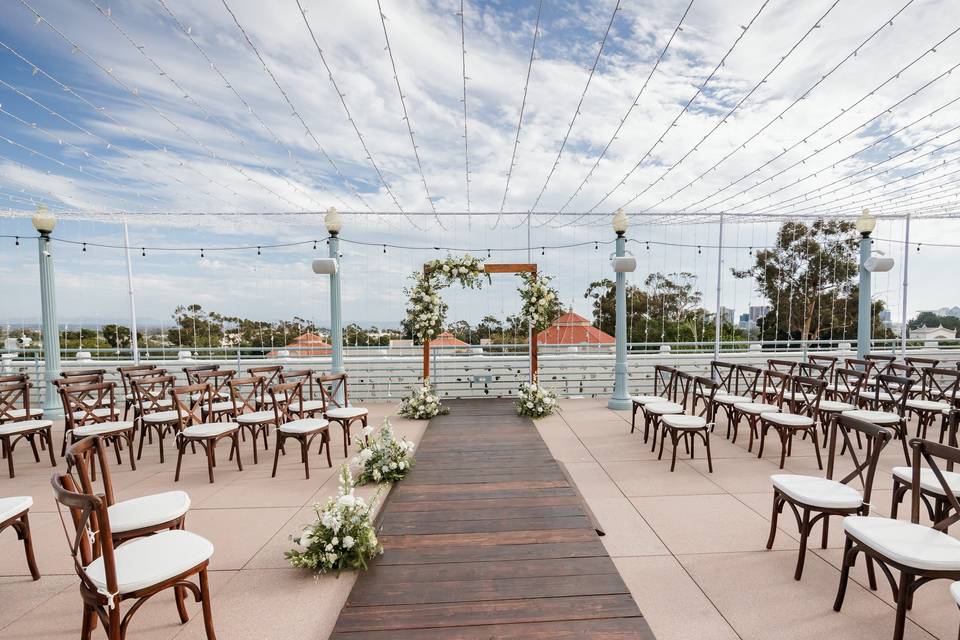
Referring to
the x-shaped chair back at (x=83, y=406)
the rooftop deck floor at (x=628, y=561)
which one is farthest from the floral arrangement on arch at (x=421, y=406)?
the x-shaped chair back at (x=83, y=406)

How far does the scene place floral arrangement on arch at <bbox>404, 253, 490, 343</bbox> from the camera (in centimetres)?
680

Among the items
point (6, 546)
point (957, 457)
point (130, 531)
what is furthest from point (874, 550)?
point (6, 546)

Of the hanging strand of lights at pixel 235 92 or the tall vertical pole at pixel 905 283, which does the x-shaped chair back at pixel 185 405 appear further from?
the tall vertical pole at pixel 905 283

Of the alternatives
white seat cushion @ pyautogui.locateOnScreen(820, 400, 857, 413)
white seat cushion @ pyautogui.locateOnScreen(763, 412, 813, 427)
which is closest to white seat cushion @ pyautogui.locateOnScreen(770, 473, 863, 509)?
white seat cushion @ pyautogui.locateOnScreen(763, 412, 813, 427)

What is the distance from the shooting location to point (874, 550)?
6.42 feet

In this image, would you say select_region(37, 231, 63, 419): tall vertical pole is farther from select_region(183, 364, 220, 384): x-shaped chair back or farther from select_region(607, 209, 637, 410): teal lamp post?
select_region(607, 209, 637, 410): teal lamp post

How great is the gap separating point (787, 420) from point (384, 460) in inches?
152

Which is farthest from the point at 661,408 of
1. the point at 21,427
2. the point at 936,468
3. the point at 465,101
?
the point at 21,427

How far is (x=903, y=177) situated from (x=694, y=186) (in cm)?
277

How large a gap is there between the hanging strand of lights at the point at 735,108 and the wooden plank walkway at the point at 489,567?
411cm

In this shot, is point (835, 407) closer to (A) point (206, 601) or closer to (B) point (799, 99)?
(B) point (799, 99)

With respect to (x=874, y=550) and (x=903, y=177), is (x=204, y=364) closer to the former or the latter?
(x=874, y=550)

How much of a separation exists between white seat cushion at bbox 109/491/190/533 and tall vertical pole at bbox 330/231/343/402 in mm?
4465

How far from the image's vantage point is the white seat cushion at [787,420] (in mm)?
4246
